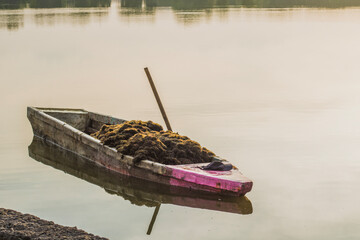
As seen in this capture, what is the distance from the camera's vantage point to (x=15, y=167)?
38.8ft

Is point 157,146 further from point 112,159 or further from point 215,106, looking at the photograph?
point 215,106

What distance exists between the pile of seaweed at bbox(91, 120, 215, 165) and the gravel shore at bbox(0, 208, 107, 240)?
121 inches

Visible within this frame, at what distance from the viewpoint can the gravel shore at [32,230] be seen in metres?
7.08

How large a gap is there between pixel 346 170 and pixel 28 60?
52.1ft

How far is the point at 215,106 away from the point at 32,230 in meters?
9.05

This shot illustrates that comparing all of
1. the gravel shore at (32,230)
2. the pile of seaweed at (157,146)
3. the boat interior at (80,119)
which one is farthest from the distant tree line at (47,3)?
the gravel shore at (32,230)

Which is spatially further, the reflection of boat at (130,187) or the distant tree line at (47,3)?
the distant tree line at (47,3)

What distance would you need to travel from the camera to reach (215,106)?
52.3ft

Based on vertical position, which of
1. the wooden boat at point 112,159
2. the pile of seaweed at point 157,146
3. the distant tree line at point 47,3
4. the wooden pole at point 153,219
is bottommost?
the distant tree line at point 47,3

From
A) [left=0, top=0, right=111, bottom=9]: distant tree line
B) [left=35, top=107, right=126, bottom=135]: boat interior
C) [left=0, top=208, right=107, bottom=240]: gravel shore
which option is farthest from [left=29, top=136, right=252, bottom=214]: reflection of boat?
[left=0, top=0, right=111, bottom=9]: distant tree line

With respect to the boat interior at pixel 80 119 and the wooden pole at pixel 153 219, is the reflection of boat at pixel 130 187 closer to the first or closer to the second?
the wooden pole at pixel 153 219

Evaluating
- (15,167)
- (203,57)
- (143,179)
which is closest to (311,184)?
(143,179)

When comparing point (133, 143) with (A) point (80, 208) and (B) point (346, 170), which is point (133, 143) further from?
(B) point (346, 170)

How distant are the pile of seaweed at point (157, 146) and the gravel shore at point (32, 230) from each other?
3.08 metres
